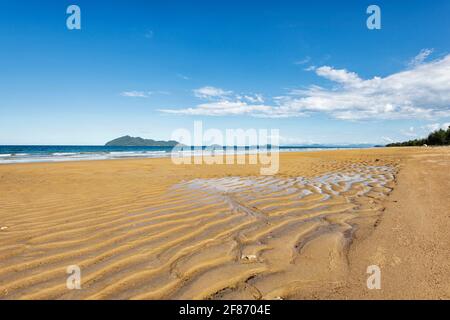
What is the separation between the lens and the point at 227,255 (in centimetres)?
318

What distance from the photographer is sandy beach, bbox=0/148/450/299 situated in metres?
2.47

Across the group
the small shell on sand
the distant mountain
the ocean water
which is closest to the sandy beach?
the small shell on sand

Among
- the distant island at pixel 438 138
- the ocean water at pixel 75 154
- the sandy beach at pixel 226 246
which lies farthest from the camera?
the distant island at pixel 438 138

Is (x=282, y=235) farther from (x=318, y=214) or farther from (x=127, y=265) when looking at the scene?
(x=127, y=265)

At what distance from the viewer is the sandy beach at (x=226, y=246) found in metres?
2.47

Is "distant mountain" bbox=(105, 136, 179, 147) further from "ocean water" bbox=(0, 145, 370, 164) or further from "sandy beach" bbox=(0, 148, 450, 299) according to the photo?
"sandy beach" bbox=(0, 148, 450, 299)

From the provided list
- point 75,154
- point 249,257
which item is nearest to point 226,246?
point 249,257

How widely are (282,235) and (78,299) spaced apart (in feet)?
8.59

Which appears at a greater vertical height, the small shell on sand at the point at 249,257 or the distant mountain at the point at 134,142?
the distant mountain at the point at 134,142

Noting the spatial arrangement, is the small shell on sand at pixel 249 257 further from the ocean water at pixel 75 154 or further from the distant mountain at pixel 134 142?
the distant mountain at pixel 134 142

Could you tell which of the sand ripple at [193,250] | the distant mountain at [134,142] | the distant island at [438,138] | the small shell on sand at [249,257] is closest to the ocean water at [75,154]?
the sand ripple at [193,250]

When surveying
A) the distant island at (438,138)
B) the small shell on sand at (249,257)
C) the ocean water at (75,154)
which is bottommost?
the small shell on sand at (249,257)
